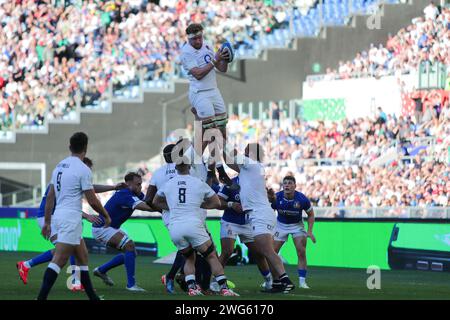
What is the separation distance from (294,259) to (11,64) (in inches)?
757

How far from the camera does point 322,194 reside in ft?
110

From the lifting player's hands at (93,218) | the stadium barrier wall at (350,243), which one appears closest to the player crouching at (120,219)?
the lifting player's hands at (93,218)

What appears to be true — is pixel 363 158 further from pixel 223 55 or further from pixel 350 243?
pixel 223 55

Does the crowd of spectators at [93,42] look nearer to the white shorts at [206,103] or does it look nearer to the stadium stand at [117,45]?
the stadium stand at [117,45]

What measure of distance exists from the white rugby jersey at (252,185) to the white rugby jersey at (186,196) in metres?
1.53

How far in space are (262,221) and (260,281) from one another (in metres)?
4.28

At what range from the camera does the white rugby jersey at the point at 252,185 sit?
18281 mm

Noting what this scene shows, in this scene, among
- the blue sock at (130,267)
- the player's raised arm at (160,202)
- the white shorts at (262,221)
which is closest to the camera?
the player's raised arm at (160,202)

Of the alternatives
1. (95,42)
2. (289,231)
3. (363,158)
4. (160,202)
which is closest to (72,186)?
(160,202)

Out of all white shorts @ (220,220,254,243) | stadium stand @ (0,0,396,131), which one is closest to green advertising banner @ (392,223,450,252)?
white shorts @ (220,220,254,243)
